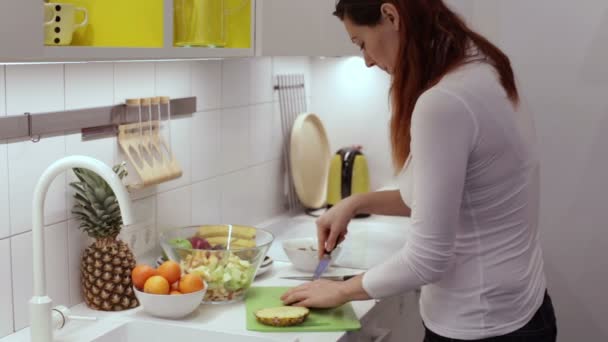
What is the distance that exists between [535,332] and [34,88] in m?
1.09

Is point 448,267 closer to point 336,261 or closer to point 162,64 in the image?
point 336,261

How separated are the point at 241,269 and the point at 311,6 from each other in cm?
72

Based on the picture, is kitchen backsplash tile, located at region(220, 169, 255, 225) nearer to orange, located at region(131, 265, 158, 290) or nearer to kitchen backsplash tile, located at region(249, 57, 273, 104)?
kitchen backsplash tile, located at region(249, 57, 273, 104)

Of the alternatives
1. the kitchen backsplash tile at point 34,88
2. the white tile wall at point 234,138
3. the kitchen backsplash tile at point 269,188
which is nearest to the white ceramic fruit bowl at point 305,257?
the white tile wall at point 234,138

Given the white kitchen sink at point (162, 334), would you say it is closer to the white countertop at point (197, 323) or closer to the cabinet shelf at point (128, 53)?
the white countertop at point (197, 323)

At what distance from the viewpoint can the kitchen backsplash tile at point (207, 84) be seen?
7.50 ft

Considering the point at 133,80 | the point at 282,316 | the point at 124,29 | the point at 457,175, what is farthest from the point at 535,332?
the point at 133,80

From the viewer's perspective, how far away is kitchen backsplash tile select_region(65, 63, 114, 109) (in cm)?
178

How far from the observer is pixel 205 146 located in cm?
236

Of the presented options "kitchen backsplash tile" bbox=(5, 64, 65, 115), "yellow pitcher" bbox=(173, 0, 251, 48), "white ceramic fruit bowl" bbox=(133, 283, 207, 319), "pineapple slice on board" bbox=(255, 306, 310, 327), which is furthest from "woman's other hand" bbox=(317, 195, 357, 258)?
"kitchen backsplash tile" bbox=(5, 64, 65, 115)

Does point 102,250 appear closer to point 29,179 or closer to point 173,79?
point 29,179

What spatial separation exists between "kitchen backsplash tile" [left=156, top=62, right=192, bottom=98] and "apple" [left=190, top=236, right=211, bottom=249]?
0.38 m

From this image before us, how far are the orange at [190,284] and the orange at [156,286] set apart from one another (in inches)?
1.4

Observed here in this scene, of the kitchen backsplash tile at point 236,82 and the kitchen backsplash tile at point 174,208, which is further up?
the kitchen backsplash tile at point 236,82
